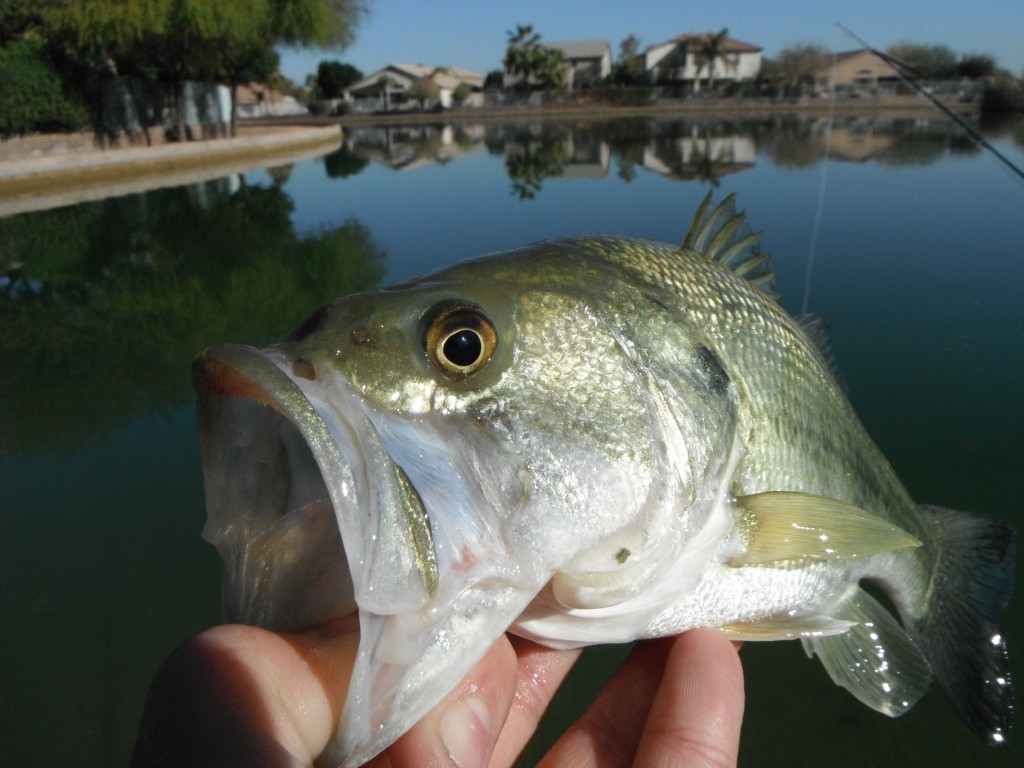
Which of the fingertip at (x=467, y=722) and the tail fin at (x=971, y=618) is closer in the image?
the fingertip at (x=467, y=722)

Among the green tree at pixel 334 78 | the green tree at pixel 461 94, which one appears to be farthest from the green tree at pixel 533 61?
the green tree at pixel 334 78

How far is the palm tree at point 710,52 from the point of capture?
5875cm

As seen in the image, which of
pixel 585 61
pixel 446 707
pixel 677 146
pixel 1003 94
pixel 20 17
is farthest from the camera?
pixel 585 61

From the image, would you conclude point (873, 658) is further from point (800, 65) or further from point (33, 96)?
point (800, 65)

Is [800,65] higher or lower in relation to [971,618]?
higher

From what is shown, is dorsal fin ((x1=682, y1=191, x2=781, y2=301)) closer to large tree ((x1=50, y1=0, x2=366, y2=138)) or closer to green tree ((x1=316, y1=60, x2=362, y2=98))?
large tree ((x1=50, y1=0, x2=366, y2=138))

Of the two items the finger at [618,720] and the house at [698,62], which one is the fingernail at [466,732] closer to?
the finger at [618,720]

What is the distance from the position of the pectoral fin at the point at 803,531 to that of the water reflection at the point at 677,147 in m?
13.2

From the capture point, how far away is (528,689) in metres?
1.86

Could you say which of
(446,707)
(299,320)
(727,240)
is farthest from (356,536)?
(299,320)

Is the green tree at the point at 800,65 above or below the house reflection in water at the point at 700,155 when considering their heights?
above

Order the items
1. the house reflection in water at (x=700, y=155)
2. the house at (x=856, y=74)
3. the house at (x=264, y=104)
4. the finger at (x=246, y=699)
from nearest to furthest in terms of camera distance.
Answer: the finger at (x=246, y=699) < the house reflection in water at (x=700, y=155) < the house at (x=856, y=74) < the house at (x=264, y=104)

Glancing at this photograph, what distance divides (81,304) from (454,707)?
9.38 m

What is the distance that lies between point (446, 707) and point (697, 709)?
22.5 inches
